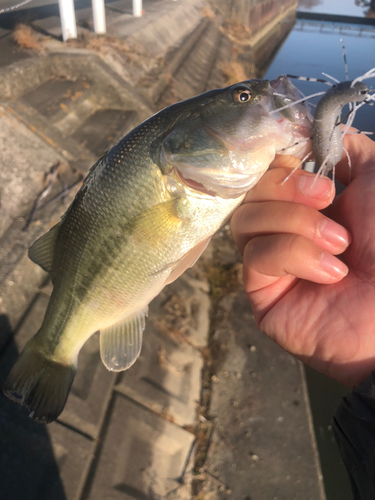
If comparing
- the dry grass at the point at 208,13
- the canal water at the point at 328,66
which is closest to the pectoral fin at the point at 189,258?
the canal water at the point at 328,66

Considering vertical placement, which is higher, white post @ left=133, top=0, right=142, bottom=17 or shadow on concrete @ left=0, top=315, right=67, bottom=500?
white post @ left=133, top=0, right=142, bottom=17

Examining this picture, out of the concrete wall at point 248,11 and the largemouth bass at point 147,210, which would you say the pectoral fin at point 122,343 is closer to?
the largemouth bass at point 147,210

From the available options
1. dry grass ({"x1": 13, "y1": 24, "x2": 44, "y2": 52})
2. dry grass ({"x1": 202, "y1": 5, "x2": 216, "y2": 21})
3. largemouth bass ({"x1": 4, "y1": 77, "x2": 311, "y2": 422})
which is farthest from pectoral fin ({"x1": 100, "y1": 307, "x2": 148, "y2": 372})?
dry grass ({"x1": 202, "y1": 5, "x2": 216, "y2": 21})

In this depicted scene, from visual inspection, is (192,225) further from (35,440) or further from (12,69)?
(12,69)

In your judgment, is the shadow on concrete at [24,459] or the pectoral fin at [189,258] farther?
the shadow on concrete at [24,459]

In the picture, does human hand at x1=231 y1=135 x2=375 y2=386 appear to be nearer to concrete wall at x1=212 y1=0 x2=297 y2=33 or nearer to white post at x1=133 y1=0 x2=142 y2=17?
white post at x1=133 y1=0 x2=142 y2=17

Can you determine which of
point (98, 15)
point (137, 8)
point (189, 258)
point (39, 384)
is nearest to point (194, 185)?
point (189, 258)

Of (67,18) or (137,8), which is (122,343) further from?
(137,8)
